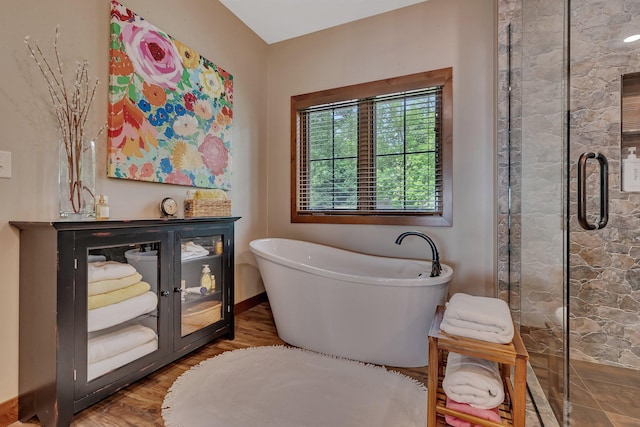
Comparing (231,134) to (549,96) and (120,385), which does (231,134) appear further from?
(549,96)

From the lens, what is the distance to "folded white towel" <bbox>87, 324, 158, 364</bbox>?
1.31m

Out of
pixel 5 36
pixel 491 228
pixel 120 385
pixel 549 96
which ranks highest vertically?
pixel 5 36

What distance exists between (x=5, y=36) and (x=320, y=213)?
7.24 feet

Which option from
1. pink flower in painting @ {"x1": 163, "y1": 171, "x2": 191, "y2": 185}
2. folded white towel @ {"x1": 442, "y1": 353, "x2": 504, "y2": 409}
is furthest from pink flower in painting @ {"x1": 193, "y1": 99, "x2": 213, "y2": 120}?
folded white towel @ {"x1": 442, "y1": 353, "x2": 504, "y2": 409}

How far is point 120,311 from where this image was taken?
1415 mm

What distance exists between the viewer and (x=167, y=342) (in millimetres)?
1616

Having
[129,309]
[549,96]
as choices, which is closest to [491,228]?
[549,96]

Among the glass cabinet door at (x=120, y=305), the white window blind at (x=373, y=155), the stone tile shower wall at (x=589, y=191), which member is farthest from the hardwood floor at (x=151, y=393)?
the white window blind at (x=373, y=155)

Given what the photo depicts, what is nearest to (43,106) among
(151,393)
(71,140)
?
(71,140)

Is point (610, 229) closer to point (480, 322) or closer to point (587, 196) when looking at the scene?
Result: point (587, 196)

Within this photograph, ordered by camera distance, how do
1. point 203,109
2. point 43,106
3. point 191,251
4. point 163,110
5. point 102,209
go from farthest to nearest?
1. point 203,109
2. point 163,110
3. point 191,251
4. point 102,209
5. point 43,106

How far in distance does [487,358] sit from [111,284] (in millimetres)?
1640

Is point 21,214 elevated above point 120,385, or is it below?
above

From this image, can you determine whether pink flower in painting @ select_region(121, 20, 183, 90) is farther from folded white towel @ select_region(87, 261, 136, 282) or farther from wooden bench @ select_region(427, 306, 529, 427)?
wooden bench @ select_region(427, 306, 529, 427)
